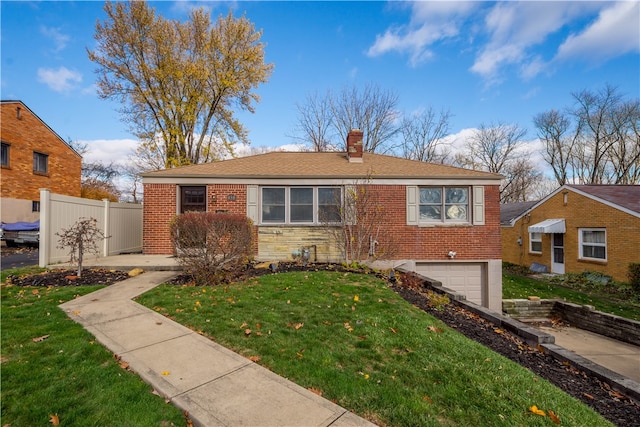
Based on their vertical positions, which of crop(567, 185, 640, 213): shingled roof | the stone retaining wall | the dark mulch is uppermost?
crop(567, 185, 640, 213): shingled roof

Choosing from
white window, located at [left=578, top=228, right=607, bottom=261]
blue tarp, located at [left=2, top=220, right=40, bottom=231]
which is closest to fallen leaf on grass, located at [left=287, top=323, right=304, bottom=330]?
white window, located at [left=578, top=228, right=607, bottom=261]

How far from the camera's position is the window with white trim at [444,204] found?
1001cm

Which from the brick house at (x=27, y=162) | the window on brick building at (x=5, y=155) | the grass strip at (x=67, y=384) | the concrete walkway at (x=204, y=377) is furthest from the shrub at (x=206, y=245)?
the window on brick building at (x=5, y=155)

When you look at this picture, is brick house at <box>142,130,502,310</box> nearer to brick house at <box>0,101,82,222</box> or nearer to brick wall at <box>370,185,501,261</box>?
brick wall at <box>370,185,501,261</box>

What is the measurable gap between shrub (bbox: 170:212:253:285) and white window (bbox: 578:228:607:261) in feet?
53.1

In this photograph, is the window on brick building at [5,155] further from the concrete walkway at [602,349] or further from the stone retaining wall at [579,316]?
the concrete walkway at [602,349]

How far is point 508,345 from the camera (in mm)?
4289

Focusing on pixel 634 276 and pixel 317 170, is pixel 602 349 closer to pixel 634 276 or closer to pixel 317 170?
pixel 634 276

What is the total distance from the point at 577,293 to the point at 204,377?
48.4 feet

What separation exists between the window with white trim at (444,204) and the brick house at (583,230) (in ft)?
26.4

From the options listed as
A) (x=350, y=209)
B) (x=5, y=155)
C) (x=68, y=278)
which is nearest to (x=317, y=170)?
(x=350, y=209)

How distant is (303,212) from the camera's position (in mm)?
10094

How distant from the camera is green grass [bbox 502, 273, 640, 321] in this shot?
984 centimetres

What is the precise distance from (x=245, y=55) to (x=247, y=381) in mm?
22192
